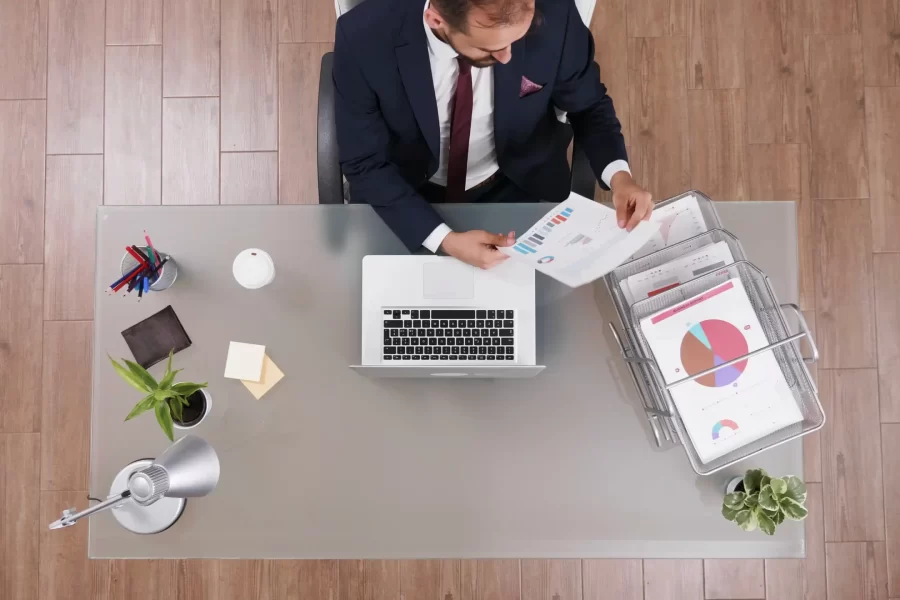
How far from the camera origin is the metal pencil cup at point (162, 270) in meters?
1.20

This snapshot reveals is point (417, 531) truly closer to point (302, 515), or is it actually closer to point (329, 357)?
point (302, 515)

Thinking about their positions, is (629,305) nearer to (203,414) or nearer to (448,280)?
(448,280)

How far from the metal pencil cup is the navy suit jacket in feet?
1.27

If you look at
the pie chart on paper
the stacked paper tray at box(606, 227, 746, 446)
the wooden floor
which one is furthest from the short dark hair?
the wooden floor

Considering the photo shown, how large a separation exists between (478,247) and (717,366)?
0.46 meters

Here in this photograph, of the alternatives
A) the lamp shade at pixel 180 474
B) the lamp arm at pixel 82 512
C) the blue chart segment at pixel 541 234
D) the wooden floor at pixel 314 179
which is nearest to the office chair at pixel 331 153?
the blue chart segment at pixel 541 234

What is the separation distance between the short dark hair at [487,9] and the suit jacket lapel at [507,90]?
18 centimetres

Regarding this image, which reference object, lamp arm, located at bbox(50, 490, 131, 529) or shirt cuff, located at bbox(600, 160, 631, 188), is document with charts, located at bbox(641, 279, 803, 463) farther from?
lamp arm, located at bbox(50, 490, 131, 529)

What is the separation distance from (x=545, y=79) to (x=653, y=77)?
103 cm

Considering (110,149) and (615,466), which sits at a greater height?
(110,149)

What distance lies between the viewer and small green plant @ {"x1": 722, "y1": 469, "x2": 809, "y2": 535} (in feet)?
3.58

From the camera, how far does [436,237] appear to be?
1216 millimetres

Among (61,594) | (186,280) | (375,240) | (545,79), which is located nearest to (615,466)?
(375,240)

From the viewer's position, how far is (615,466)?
1198 millimetres
